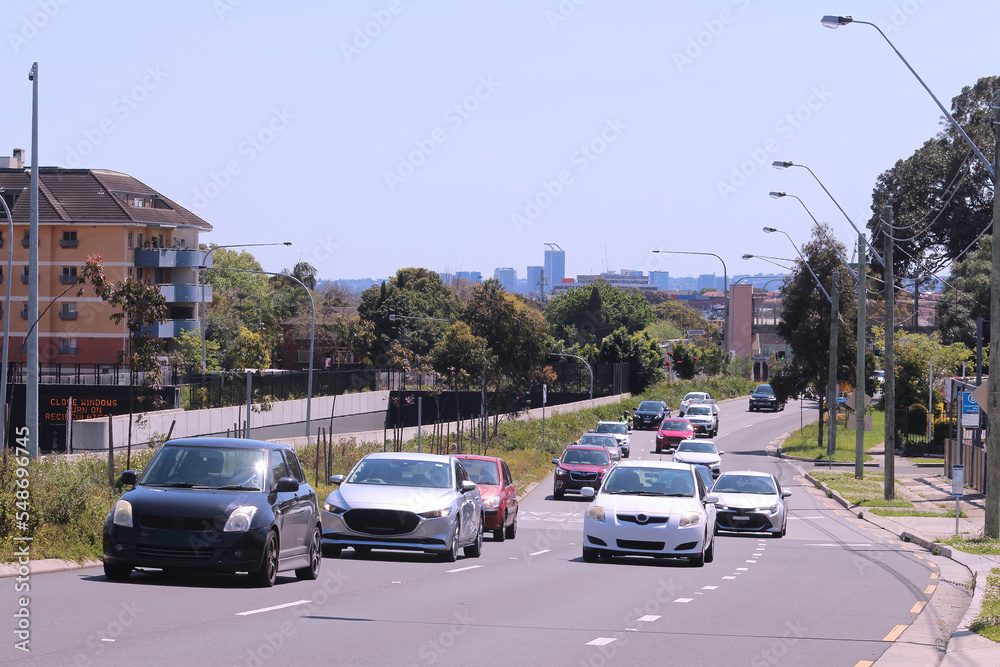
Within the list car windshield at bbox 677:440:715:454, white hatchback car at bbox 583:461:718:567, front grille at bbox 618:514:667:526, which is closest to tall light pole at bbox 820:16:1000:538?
white hatchback car at bbox 583:461:718:567

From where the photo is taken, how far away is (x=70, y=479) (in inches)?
653

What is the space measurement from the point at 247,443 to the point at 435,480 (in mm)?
4458

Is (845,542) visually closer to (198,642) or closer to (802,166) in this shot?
(802,166)

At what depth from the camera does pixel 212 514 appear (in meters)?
11.9

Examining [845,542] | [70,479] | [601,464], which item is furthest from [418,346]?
[70,479]

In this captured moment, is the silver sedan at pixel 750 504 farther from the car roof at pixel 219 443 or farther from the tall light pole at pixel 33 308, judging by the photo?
the car roof at pixel 219 443

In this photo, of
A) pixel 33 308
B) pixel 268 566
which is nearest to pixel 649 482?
pixel 268 566

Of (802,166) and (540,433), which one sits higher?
(802,166)

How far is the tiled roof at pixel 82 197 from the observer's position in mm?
71750

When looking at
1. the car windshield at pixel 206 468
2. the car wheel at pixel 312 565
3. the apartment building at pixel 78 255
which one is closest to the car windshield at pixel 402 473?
the car wheel at pixel 312 565

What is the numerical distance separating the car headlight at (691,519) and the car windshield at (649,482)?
0.57 metres

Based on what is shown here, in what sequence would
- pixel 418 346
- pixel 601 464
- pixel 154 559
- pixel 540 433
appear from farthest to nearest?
pixel 418 346, pixel 540 433, pixel 601 464, pixel 154 559

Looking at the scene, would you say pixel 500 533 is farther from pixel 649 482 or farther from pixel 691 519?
pixel 691 519

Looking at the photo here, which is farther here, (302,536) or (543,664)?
(302,536)
